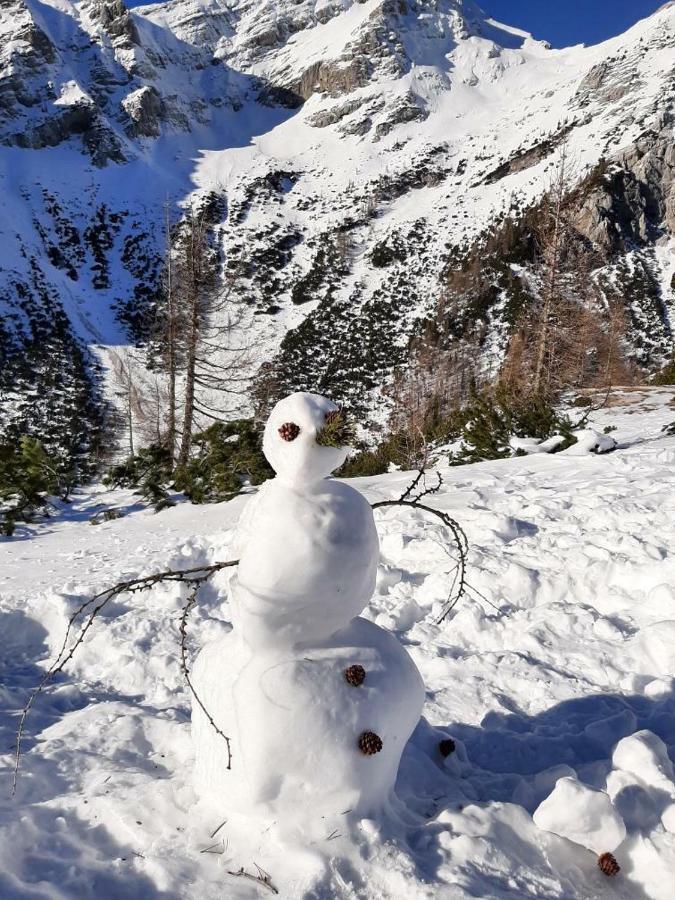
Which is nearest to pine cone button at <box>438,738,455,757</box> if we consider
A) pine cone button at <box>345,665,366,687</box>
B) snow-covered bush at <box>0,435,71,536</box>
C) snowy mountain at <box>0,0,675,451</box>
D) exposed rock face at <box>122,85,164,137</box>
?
pine cone button at <box>345,665,366,687</box>

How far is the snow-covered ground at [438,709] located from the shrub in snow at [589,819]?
93 mm

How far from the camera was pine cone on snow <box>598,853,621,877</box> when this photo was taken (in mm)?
1968

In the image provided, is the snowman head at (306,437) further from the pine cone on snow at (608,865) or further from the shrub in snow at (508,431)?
the shrub in snow at (508,431)

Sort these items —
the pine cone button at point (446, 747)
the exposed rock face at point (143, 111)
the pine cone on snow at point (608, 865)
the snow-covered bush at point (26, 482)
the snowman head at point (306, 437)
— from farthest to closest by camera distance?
the exposed rock face at point (143, 111) → the snow-covered bush at point (26, 482) → the pine cone button at point (446, 747) → the pine cone on snow at point (608, 865) → the snowman head at point (306, 437)

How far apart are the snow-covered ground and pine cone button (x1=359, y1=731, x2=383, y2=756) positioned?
291 mm

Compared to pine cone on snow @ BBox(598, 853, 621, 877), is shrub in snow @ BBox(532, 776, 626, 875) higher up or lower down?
higher up

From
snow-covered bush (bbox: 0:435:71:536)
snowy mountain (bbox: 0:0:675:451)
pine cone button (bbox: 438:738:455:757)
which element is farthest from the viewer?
snowy mountain (bbox: 0:0:675:451)

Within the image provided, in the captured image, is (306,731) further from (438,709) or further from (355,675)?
(438,709)

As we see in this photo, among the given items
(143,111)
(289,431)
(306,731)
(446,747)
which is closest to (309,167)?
(143,111)

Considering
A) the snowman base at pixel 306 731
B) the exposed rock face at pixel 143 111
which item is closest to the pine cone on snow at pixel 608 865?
the snowman base at pixel 306 731

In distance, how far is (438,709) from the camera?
3328 mm

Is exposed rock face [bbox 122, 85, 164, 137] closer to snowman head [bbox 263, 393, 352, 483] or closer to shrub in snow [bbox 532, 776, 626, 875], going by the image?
snowman head [bbox 263, 393, 352, 483]

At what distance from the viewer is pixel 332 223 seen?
59.2 meters

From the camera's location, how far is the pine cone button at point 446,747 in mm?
2772
